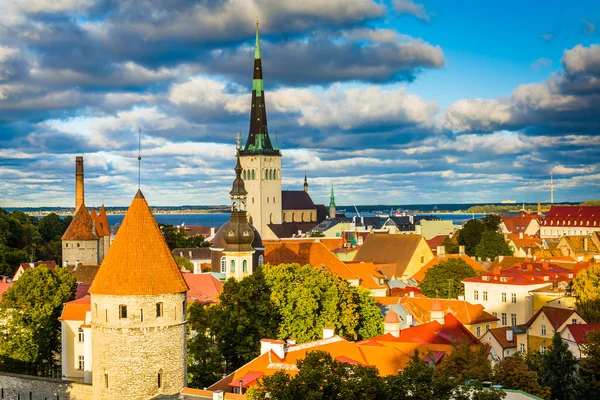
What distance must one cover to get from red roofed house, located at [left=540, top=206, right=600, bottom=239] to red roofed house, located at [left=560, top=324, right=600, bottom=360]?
11141 centimetres

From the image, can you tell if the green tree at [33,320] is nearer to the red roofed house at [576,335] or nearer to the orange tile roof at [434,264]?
the red roofed house at [576,335]

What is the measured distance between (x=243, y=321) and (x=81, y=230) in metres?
50.6

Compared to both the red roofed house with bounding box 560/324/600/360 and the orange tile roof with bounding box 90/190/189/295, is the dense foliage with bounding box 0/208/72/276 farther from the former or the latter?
the orange tile roof with bounding box 90/190/189/295

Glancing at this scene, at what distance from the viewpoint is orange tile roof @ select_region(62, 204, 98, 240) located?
89.0 m

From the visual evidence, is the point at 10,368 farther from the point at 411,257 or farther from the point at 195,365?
the point at 411,257

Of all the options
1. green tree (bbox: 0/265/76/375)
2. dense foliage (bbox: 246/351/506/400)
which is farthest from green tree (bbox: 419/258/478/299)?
dense foliage (bbox: 246/351/506/400)

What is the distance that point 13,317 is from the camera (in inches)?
1864

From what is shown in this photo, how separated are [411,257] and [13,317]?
47.3 meters

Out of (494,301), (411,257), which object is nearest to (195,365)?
(494,301)

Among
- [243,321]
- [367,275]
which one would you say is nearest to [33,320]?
[243,321]

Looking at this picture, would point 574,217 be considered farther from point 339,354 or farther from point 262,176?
point 339,354

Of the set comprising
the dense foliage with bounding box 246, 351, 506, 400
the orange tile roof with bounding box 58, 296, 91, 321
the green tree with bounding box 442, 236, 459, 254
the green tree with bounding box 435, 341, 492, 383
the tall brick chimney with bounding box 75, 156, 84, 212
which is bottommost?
the green tree with bounding box 435, 341, 492, 383

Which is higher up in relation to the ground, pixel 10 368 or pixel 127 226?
pixel 127 226

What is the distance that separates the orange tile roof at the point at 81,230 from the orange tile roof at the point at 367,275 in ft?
93.5
